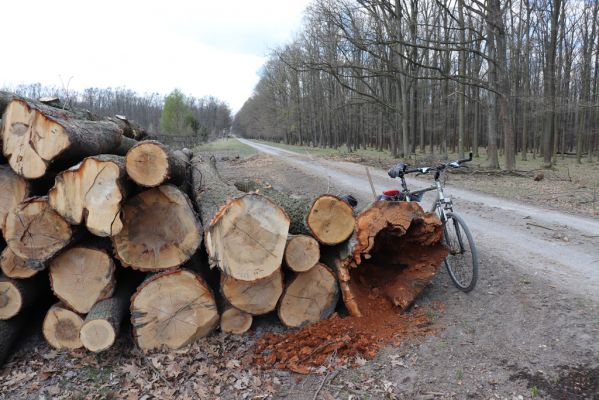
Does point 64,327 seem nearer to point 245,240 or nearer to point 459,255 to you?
point 245,240

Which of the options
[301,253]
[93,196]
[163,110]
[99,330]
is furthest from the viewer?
[163,110]

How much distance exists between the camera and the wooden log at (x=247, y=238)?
12.1ft

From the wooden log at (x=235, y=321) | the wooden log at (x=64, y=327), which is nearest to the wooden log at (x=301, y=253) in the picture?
the wooden log at (x=235, y=321)

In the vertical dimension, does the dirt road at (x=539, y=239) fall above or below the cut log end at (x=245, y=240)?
below

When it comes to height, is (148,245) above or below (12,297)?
above

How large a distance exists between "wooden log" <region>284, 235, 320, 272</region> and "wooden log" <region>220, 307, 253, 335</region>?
0.67m

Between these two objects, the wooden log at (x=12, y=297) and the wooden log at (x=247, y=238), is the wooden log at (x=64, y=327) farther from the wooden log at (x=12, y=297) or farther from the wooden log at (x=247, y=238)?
the wooden log at (x=247, y=238)

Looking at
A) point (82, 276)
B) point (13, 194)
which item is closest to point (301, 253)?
point (82, 276)

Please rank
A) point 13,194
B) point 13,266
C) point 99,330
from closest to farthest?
1. point 99,330
2. point 13,266
3. point 13,194

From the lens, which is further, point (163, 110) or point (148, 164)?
point (163, 110)

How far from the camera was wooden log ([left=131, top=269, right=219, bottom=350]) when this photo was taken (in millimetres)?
3904

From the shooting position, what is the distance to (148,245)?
3.92 meters

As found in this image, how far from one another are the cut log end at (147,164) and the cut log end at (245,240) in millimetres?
661

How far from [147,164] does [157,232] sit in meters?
0.63
